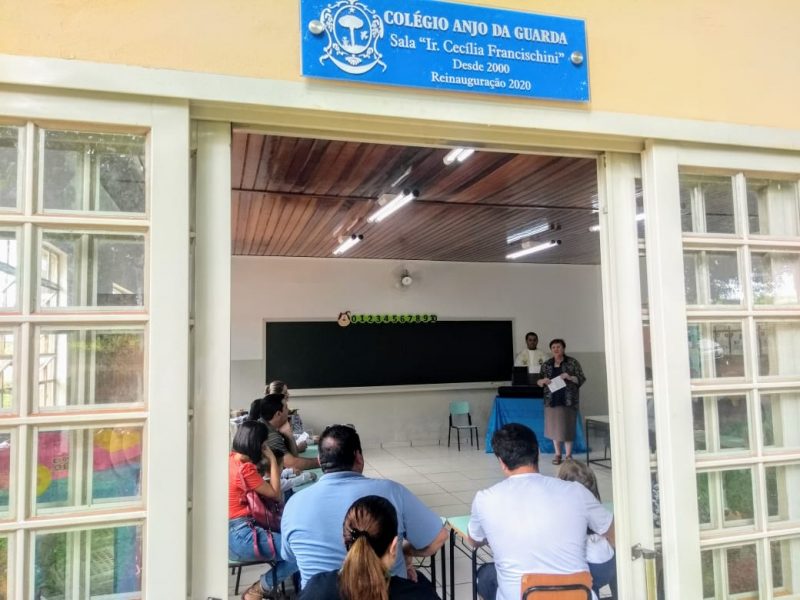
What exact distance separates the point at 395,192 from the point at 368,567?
340cm

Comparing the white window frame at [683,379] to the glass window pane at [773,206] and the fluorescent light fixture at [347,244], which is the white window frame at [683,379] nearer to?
the glass window pane at [773,206]

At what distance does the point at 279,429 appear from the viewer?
393cm

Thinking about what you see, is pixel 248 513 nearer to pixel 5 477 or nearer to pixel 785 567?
pixel 5 477

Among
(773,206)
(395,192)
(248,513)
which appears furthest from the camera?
(395,192)

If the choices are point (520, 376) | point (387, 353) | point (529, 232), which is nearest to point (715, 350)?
point (529, 232)

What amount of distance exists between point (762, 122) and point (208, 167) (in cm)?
175

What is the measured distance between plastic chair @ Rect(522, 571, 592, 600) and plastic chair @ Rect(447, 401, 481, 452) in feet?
20.1

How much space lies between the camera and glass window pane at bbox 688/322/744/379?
162cm

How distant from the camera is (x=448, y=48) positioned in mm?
1434

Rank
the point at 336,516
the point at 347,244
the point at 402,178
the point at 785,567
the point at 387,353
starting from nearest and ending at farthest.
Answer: the point at 785,567 → the point at 336,516 → the point at 402,178 → the point at 347,244 → the point at 387,353

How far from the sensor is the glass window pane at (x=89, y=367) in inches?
46.9

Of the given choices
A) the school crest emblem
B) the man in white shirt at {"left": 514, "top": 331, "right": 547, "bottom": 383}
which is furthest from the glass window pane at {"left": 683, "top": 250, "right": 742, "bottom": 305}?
the man in white shirt at {"left": 514, "top": 331, "right": 547, "bottom": 383}

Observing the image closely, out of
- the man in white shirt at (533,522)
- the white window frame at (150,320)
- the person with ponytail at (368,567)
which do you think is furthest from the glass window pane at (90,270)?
the man in white shirt at (533,522)

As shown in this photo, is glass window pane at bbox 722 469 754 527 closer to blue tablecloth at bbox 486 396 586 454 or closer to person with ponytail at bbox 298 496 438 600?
person with ponytail at bbox 298 496 438 600
